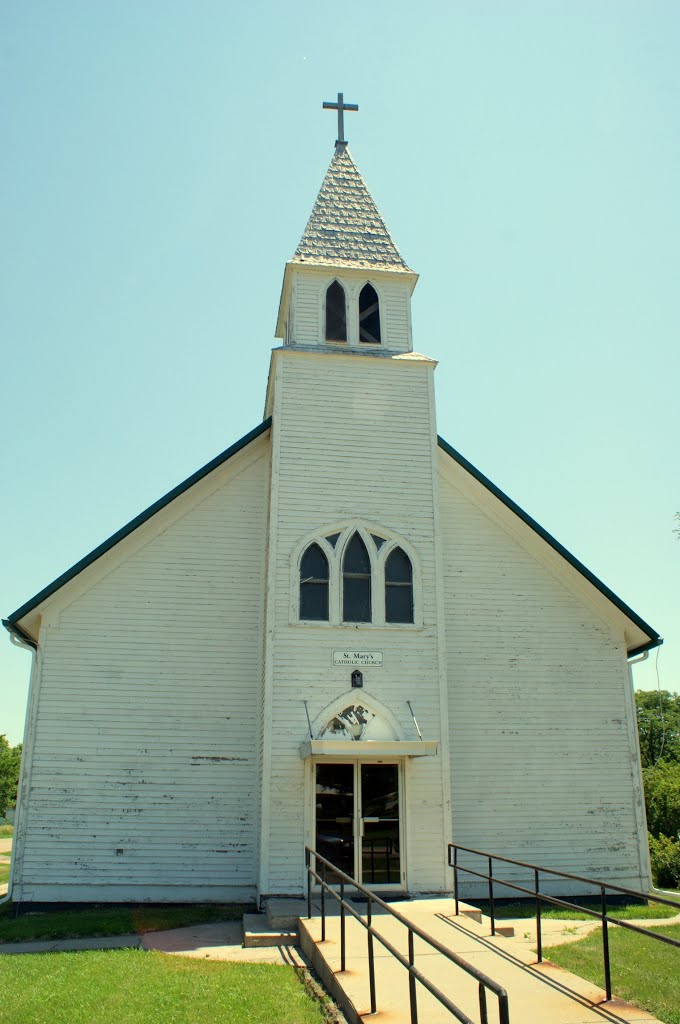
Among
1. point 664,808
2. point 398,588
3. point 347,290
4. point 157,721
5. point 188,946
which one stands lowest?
point 188,946

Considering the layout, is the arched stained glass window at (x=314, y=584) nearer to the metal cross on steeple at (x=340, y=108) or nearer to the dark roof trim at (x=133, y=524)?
the dark roof trim at (x=133, y=524)

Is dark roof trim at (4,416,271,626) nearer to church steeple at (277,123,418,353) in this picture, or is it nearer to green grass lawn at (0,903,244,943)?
church steeple at (277,123,418,353)

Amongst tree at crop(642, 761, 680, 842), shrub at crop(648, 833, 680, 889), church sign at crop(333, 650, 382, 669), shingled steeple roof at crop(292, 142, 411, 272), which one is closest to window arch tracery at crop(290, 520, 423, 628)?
church sign at crop(333, 650, 382, 669)

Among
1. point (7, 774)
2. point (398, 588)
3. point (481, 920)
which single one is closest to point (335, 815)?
point (481, 920)

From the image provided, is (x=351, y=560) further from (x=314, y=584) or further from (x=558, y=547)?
(x=558, y=547)

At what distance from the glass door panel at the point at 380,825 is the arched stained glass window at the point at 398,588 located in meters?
2.58

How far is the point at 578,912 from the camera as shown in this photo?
13.1m

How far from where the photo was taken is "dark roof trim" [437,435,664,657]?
15703 mm

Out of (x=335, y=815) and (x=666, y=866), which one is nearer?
(x=335, y=815)

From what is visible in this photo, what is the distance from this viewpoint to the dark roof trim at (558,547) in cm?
1570

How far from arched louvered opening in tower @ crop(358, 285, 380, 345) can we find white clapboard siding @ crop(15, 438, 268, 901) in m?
4.30

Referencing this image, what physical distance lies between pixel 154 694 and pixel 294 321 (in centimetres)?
766

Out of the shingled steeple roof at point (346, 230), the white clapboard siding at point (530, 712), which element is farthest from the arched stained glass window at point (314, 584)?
the shingled steeple roof at point (346, 230)

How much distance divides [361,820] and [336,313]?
972 cm
